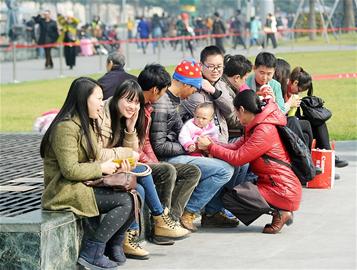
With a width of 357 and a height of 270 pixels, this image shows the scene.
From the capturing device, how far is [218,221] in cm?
936

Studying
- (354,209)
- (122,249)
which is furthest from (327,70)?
(122,249)

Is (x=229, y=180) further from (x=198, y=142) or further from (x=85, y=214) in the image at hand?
(x=85, y=214)

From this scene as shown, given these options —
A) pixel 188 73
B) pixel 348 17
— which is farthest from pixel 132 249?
pixel 348 17

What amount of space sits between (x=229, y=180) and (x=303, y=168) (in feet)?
1.95

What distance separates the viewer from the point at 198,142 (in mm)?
8969

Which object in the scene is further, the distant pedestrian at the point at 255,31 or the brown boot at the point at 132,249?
the distant pedestrian at the point at 255,31

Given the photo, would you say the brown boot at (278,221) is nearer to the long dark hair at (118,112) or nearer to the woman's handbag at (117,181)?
the long dark hair at (118,112)

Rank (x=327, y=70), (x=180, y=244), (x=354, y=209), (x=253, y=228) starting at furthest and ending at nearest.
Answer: (x=327, y=70)
(x=354, y=209)
(x=253, y=228)
(x=180, y=244)

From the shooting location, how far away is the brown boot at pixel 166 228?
838 cm

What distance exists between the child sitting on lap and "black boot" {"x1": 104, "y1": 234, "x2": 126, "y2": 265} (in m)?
1.50

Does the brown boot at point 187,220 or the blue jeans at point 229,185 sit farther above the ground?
the blue jeans at point 229,185

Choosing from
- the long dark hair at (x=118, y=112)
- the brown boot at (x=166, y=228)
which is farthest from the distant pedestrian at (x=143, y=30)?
the long dark hair at (x=118, y=112)

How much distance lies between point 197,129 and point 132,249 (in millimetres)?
1529

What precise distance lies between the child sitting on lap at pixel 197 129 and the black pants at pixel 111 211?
1.58 metres
